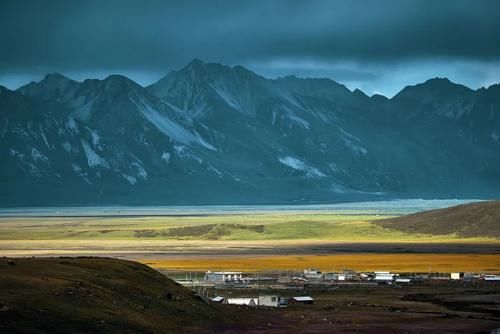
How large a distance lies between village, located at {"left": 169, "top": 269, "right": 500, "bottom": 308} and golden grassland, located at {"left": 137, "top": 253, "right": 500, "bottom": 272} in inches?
342

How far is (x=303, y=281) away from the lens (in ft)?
450

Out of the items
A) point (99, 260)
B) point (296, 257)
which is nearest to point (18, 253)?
point (296, 257)

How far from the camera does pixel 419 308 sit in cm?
10450

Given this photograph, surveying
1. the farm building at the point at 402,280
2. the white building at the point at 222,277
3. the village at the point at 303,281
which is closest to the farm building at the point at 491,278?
the village at the point at 303,281

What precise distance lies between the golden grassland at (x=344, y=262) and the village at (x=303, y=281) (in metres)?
8.69

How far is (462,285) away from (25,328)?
73297 mm

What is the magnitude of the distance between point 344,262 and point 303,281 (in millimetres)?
31953

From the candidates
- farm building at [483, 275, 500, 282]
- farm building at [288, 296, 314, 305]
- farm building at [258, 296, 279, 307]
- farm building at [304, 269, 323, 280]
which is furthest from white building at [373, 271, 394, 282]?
farm building at [258, 296, 279, 307]

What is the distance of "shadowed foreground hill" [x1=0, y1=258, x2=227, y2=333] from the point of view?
232ft

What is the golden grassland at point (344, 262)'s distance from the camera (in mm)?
155625

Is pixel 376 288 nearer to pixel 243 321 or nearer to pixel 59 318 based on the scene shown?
pixel 243 321

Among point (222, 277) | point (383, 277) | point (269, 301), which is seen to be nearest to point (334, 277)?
point (383, 277)

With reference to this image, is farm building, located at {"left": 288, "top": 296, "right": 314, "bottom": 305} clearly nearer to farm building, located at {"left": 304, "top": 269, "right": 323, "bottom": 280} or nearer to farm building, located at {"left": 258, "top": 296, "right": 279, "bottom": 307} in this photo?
farm building, located at {"left": 258, "top": 296, "right": 279, "bottom": 307}

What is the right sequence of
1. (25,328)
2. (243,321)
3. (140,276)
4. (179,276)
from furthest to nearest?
(179,276)
(140,276)
(243,321)
(25,328)
